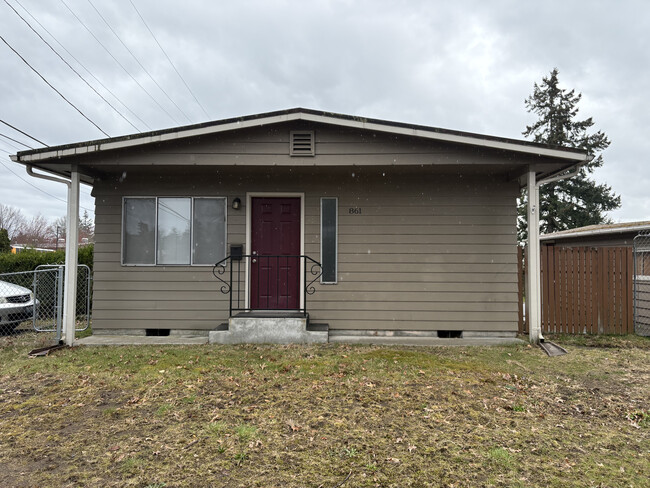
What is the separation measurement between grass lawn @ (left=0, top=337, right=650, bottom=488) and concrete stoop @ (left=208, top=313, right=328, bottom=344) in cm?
55

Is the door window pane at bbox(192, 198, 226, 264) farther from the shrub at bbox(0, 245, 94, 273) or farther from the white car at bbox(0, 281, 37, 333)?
the shrub at bbox(0, 245, 94, 273)

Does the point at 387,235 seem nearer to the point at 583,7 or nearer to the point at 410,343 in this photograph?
the point at 410,343

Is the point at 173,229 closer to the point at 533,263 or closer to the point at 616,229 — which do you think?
the point at 533,263

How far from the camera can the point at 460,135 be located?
5.26 m

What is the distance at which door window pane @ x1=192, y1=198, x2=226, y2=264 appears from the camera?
20.5ft

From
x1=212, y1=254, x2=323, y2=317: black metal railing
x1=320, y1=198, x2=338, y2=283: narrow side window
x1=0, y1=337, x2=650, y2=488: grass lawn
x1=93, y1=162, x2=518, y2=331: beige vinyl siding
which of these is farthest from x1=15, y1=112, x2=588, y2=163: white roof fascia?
x1=0, y1=337, x2=650, y2=488: grass lawn

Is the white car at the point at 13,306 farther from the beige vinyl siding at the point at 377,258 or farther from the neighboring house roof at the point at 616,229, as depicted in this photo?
the neighboring house roof at the point at 616,229

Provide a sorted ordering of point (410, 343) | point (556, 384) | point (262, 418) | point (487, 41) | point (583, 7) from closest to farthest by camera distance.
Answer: point (262, 418), point (556, 384), point (410, 343), point (583, 7), point (487, 41)

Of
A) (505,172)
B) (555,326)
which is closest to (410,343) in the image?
(555,326)

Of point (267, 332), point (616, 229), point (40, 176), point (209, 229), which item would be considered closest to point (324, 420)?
point (267, 332)

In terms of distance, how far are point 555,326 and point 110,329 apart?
298 inches

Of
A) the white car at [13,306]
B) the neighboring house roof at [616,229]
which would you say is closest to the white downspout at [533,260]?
the neighboring house roof at [616,229]

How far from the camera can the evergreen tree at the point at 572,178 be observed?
21094 millimetres

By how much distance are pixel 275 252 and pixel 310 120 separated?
2.26 meters
